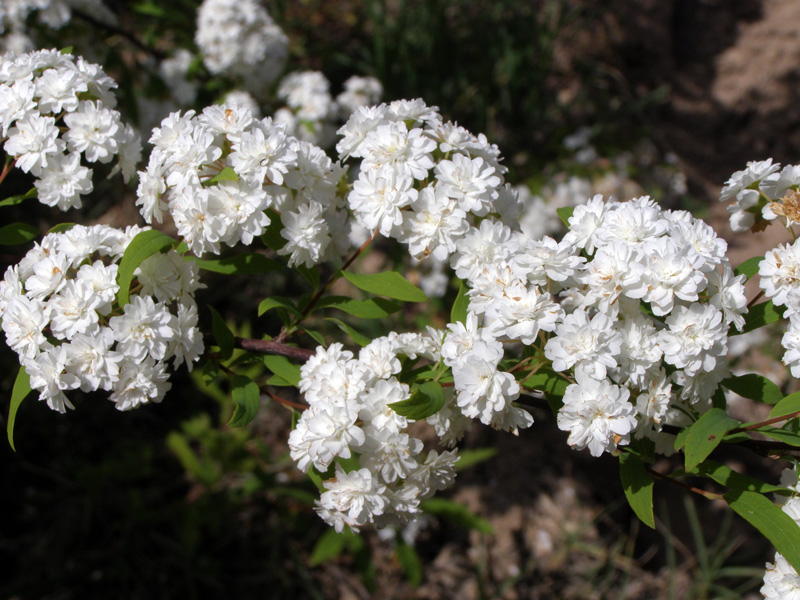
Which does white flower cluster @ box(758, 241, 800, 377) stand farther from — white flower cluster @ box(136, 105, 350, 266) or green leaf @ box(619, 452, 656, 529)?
white flower cluster @ box(136, 105, 350, 266)

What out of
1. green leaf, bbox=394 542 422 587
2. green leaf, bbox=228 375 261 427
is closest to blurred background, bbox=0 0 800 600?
green leaf, bbox=394 542 422 587

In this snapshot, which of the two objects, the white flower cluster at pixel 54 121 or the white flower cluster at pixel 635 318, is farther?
the white flower cluster at pixel 54 121

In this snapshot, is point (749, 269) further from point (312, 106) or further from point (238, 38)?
point (238, 38)

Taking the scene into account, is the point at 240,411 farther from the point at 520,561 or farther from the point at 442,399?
the point at 520,561

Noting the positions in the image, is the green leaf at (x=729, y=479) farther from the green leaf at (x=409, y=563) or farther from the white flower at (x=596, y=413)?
the green leaf at (x=409, y=563)

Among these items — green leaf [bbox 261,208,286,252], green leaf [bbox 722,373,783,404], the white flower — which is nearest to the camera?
the white flower

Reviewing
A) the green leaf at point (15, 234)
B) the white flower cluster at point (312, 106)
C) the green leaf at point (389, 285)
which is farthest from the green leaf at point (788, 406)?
the white flower cluster at point (312, 106)

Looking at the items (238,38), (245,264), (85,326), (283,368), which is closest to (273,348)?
(283,368)
